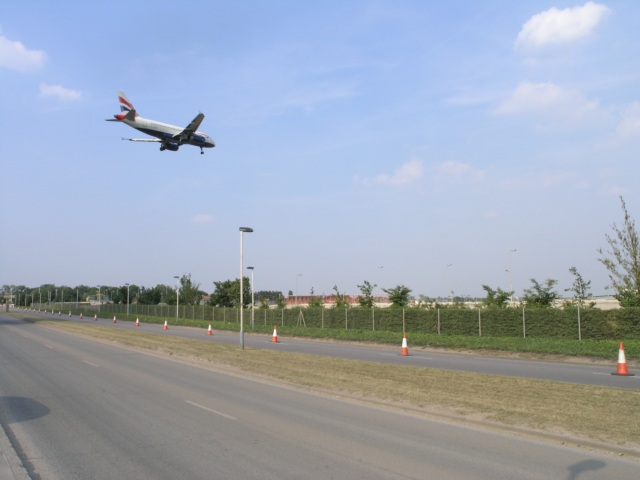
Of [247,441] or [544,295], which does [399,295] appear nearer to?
[544,295]

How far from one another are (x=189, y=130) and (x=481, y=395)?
18.5 meters

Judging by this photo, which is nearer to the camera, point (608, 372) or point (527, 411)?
point (527, 411)

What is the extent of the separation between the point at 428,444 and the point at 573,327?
2417 cm

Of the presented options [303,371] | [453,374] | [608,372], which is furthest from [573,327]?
[303,371]

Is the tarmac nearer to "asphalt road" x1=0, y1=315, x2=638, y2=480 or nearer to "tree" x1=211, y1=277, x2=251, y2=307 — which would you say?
"asphalt road" x1=0, y1=315, x2=638, y2=480

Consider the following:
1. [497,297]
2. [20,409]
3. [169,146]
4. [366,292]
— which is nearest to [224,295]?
[366,292]

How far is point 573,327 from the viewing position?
29750 mm

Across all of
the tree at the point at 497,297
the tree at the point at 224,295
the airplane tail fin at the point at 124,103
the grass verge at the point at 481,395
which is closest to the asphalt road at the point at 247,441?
the grass verge at the point at 481,395

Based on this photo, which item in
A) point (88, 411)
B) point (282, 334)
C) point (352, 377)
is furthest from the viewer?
point (282, 334)

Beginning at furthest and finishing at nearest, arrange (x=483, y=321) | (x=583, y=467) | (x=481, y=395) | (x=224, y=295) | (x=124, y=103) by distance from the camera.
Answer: (x=224, y=295) < (x=483, y=321) < (x=124, y=103) < (x=481, y=395) < (x=583, y=467)

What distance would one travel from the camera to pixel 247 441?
865 centimetres

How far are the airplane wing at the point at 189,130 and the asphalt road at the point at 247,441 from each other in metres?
14.0

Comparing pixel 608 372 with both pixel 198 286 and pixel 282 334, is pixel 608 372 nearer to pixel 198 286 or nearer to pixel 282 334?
pixel 282 334

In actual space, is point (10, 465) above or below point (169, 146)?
below
